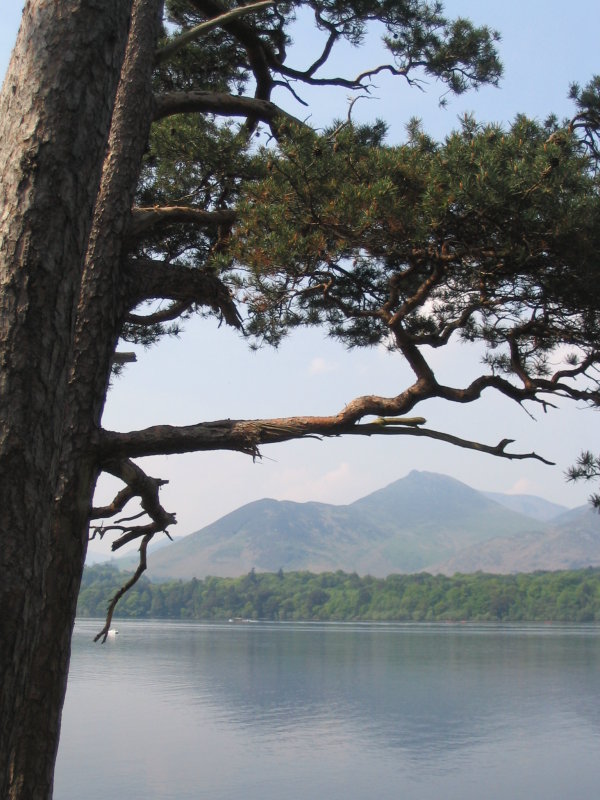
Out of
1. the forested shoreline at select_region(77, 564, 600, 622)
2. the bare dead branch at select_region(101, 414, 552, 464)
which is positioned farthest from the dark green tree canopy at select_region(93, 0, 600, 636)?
the forested shoreline at select_region(77, 564, 600, 622)

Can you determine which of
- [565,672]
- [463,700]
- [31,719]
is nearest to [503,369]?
[31,719]

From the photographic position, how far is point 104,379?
3.51 m

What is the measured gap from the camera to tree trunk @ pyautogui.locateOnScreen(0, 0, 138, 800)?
212cm

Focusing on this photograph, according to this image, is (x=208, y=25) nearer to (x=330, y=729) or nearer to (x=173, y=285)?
(x=173, y=285)

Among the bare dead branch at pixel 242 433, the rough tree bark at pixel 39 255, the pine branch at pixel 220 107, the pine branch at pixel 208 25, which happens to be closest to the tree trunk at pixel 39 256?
the rough tree bark at pixel 39 255

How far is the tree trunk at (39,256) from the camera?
2.12 meters

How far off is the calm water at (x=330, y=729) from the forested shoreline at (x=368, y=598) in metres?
51.2

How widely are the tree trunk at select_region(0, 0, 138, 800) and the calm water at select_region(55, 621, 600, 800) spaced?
16.0 m

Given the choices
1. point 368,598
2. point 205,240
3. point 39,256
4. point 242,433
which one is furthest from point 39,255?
point 368,598

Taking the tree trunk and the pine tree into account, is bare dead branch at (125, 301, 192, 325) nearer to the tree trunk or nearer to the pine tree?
the pine tree

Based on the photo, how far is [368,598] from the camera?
10688cm

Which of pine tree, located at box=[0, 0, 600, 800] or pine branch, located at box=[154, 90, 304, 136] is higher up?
pine branch, located at box=[154, 90, 304, 136]

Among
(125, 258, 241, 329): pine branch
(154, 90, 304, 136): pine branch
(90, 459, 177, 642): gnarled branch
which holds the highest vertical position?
(154, 90, 304, 136): pine branch

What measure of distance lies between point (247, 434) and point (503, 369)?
6.84 ft
